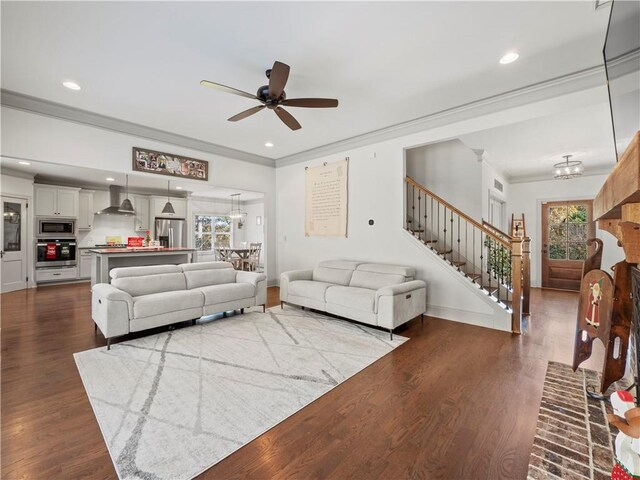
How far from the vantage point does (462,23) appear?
2.40 m

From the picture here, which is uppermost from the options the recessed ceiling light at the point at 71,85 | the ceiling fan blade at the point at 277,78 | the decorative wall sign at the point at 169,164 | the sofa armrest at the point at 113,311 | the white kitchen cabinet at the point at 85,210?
the recessed ceiling light at the point at 71,85

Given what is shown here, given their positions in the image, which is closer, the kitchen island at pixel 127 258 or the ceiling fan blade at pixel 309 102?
the ceiling fan blade at pixel 309 102

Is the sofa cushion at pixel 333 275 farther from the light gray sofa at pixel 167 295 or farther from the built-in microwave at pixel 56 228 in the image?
the built-in microwave at pixel 56 228

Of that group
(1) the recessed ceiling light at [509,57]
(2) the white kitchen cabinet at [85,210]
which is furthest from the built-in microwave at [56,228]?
(1) the recessed ceiling light at [509,57]

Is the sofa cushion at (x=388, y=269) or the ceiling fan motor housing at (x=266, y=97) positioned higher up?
the ceiling fan motor housing at (x=266, y=97)

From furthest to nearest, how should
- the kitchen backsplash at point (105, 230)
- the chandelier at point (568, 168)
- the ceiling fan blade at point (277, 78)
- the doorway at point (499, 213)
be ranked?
the kitchen backsplash at point (105, 230) → the doorway at point (499, 213) → the chandelier at point (568, 168) → the ceiling fan blade at point (277, 78)

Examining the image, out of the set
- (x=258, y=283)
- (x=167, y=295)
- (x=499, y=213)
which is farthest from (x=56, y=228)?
(x=499, y=213)

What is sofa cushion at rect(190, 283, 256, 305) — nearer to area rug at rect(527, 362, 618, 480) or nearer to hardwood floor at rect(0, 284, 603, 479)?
hardwood floor at rect(0, 284, 603, 479)

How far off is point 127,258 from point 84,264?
11.4ft

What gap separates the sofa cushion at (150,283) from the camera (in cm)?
370

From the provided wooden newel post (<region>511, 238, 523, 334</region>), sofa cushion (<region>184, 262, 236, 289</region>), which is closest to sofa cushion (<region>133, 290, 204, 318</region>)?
sofa cushion (<region>184, 262, 236, 289</region>)

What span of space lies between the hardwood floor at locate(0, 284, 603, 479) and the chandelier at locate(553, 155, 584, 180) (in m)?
3.81

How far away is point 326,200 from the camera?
5777 mm

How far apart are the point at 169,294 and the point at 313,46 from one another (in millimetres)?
3337
